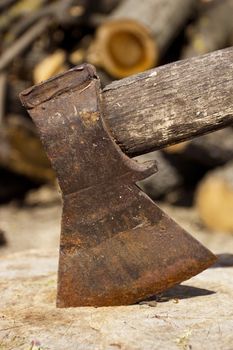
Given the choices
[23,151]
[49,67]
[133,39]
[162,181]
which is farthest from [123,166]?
[23,151]

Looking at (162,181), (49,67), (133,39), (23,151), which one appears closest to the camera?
(133,39)

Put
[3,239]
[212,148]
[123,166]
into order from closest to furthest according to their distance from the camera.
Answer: [123,166] → [3,239] → [212,148]

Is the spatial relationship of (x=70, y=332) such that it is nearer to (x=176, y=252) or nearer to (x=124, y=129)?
(x=176, y=252)

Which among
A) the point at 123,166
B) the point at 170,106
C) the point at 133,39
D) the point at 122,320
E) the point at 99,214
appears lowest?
the point at 122,320

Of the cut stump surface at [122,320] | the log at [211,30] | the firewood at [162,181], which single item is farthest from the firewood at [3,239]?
the cut stump surface at [122,320]

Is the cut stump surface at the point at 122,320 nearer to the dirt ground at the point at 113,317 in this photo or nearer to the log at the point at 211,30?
the dirt ground at the point at 113,317

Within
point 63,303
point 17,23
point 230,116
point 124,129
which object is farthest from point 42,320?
point 17,23

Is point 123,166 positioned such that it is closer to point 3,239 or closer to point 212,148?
point 3,239
